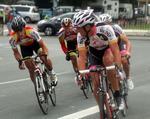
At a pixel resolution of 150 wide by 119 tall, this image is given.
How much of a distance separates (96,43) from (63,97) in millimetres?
2902

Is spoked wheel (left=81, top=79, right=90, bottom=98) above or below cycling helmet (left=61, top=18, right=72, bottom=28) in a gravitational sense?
below

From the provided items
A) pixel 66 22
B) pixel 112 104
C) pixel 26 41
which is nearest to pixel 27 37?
pixel 26 41

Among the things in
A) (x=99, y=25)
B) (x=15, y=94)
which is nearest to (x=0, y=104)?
(x=15, y=94)

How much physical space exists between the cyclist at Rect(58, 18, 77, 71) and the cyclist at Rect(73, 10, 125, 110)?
2536 millimetres

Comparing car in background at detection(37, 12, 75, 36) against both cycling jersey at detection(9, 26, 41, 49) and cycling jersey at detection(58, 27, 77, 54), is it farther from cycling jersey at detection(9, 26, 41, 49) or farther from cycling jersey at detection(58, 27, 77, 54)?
cycling jersey at detection(9, 26, 41, 49)

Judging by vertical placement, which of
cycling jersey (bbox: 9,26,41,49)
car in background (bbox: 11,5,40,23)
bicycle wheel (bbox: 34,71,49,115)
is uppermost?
cycling jersey (bbox: 9,26,41,49)

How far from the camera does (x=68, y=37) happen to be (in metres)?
9.06

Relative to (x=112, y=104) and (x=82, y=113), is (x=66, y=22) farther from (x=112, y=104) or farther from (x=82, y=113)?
(x=112, y=104)

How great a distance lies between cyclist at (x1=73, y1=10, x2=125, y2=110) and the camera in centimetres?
541

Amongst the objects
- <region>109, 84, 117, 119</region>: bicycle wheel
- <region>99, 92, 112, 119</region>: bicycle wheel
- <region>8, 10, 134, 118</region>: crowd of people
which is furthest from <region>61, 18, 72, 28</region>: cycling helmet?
<region>99, 92, 112, 119</region>: bicycle wheel

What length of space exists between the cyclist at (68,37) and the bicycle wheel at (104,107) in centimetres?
352

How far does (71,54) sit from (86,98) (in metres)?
1.31

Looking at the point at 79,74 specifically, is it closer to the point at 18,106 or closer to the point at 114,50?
the point at 114,50

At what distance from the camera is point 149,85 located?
9.59 metres
